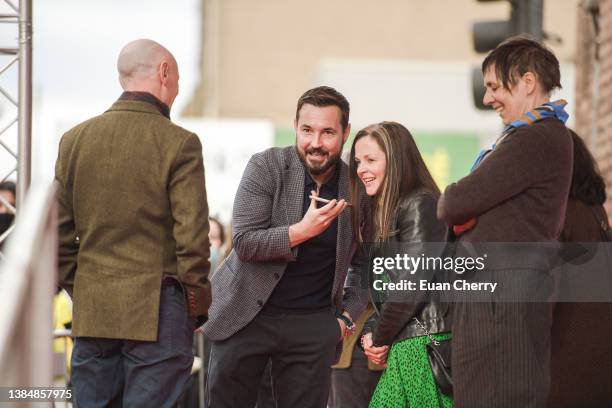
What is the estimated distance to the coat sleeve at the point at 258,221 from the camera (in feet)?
16.7

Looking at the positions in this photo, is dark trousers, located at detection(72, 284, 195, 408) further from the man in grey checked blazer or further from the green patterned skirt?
the green patterned skirt

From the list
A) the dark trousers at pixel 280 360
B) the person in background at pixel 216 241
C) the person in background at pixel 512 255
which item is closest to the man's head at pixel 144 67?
the dark trousers at pixel 280 360

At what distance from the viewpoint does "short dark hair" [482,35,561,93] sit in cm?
461

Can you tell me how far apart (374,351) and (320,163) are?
34.7 inches

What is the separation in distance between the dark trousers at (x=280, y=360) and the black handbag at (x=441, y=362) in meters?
0.52

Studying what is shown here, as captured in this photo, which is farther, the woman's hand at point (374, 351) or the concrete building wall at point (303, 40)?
the concrete building wall at point (303, 40)

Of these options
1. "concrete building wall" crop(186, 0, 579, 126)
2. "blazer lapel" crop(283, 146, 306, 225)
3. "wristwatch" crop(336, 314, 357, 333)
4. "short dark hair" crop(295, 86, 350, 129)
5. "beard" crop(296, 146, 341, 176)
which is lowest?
"wristwatch" crop(336, 314, 357, 333)

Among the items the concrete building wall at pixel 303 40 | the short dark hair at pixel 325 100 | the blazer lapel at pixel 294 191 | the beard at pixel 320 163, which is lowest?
the blazer lapel at pixel 294 191

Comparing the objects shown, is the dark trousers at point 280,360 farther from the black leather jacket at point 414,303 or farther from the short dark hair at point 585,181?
the short dark hair at point 585,181

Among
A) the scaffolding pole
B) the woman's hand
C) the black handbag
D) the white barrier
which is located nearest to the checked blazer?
the woman's hand

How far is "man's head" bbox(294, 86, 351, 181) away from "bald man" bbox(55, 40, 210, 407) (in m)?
0.71

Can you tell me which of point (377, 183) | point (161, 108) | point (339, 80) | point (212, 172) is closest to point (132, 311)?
point (161, 108)

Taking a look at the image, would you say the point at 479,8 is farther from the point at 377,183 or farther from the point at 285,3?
the point at 377,183

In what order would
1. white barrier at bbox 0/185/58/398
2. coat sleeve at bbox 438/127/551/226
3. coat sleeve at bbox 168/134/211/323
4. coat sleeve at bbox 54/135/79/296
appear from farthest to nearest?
1. coat sleeve at bbox 54/135/79/296
2. coat sleeve at bbox 168/134/211/323
3. coat sleeve at bbox 438/127/551/226
4. white barrier at bbox 0/185/58/398
